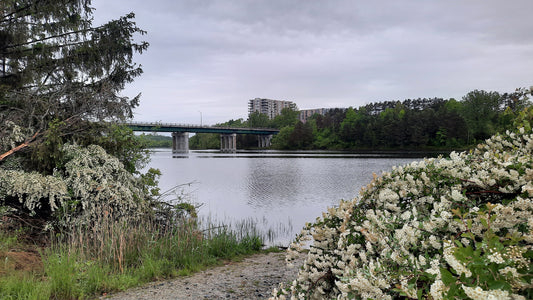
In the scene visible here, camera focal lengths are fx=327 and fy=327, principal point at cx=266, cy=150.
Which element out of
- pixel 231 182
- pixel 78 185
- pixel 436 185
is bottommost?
pixel 231 182

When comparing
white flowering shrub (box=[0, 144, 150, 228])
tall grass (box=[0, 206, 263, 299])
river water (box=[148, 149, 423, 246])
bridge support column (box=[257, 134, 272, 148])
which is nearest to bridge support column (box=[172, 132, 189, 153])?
bridge support column (box=[257, 134, 272, 148])

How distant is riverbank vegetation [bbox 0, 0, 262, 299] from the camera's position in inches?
205

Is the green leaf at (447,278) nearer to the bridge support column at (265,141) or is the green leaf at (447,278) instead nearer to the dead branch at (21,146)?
the dead branch at (21,146)

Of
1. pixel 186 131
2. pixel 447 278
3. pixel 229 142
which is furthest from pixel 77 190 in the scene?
pixel 229 142

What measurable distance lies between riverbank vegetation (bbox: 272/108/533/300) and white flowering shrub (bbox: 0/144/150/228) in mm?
5110

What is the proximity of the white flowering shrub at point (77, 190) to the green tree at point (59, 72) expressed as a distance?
0.51 m

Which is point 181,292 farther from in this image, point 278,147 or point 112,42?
point 278,147

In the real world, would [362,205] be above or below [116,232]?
above

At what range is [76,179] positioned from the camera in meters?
6.59

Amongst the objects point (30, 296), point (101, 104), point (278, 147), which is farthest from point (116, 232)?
point (278, 147)

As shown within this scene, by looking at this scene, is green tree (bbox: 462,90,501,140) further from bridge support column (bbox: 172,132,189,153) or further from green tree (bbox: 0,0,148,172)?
green tree (bbox: 0,0,148,172)

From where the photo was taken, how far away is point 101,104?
26.1 ft

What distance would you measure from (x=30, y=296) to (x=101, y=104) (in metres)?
5.08

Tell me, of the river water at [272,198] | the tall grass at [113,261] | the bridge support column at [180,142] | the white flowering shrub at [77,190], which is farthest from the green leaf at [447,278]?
the bridge support column at [180,142]
